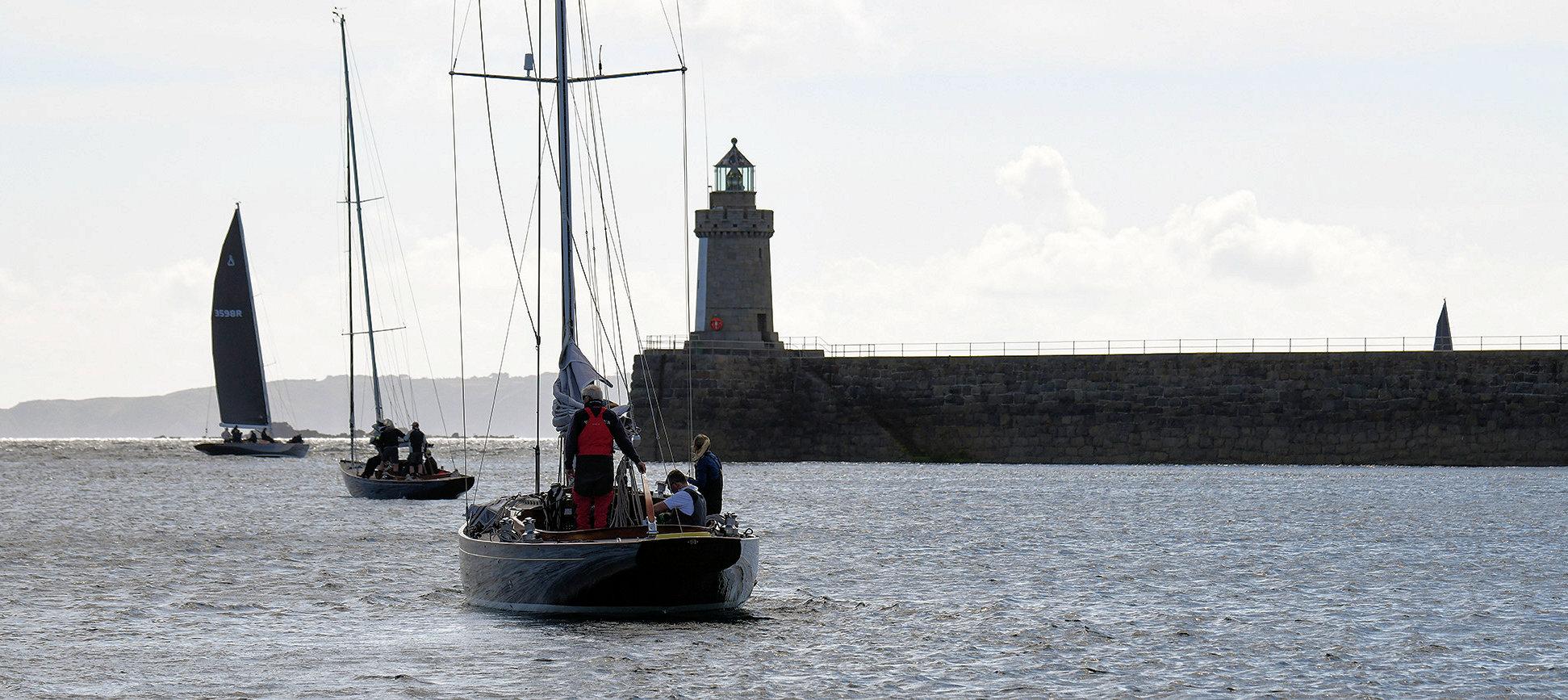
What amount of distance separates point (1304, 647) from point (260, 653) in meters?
9.61

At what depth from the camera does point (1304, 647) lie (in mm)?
18547

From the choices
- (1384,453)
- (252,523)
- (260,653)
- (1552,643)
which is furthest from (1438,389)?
(260,653)

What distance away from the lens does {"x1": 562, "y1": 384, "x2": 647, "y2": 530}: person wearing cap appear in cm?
1841

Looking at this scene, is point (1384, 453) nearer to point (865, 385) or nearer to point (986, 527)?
point (865, 385)

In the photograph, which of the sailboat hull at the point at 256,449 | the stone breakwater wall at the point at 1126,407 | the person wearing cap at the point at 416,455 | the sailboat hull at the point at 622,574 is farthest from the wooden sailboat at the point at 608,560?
the sailboat hull at the point at 256,449

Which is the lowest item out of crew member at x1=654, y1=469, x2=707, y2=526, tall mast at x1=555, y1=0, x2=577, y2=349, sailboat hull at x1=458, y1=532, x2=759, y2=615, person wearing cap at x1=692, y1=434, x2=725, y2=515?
sailboat hull at x1=458, y1=532, x2=759, y2=615

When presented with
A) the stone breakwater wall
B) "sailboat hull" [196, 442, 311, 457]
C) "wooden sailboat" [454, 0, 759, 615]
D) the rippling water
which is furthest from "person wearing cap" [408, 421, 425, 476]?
"sailboat hull" [196, 442, 311, 457]

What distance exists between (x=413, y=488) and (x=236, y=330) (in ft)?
124

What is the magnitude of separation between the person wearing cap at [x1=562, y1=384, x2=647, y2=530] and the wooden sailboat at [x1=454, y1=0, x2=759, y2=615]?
15 centimetres

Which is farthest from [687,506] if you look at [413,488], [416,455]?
[416,455]

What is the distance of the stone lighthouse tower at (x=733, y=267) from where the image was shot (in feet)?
247

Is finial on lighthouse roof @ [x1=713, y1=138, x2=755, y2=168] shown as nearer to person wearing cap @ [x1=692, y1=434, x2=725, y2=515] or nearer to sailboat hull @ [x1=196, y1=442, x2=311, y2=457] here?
sailboat hull @ [x1=196, y1=442, x2=311, y2=457]

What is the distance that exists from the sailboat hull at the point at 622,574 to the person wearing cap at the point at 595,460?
435 mm

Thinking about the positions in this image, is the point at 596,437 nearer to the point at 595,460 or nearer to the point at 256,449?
the point at 595,460
